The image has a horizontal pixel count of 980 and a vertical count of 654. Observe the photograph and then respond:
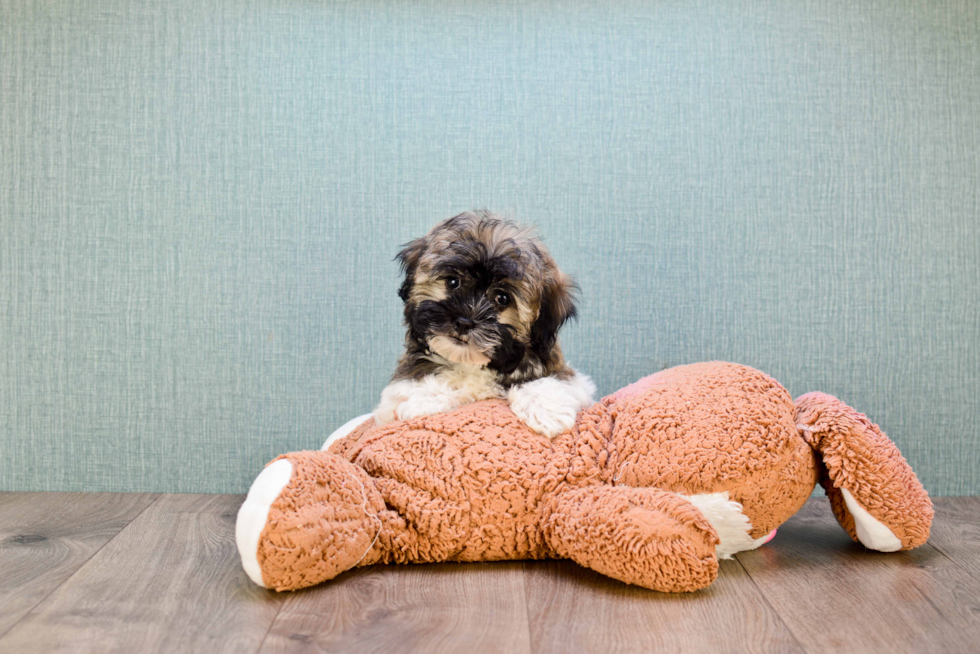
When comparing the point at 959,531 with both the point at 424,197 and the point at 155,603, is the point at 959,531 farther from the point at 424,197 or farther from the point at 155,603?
the point at 155,603

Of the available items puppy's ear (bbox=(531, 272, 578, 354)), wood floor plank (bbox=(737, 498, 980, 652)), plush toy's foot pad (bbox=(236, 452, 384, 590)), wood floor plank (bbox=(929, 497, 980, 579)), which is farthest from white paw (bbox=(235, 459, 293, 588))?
wood floor plank (bbox=(929, 497, 980, 579))

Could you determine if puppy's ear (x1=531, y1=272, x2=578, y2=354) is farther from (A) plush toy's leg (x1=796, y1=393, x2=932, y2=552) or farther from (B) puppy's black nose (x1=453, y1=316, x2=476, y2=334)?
(A) plush toy's leg (x1=796, y1=393, x2=932, y2=552)

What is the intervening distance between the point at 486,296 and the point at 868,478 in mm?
912

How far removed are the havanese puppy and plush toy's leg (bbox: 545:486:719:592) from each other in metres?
0.25

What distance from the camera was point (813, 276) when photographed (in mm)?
2410

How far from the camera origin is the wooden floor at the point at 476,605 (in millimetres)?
1277

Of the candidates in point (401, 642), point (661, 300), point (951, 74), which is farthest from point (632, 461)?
point (951, 74)

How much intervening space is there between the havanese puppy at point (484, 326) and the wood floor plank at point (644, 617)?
1.08 ft

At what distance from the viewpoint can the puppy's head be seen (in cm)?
164

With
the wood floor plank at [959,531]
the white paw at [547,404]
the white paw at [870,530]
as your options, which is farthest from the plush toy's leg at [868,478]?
the white paw at [547,404]

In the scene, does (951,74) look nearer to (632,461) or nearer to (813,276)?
(813,276)

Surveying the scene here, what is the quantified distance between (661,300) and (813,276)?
0.48 metres

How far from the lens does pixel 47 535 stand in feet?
6.29

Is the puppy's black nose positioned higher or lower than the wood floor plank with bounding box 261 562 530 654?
higher
